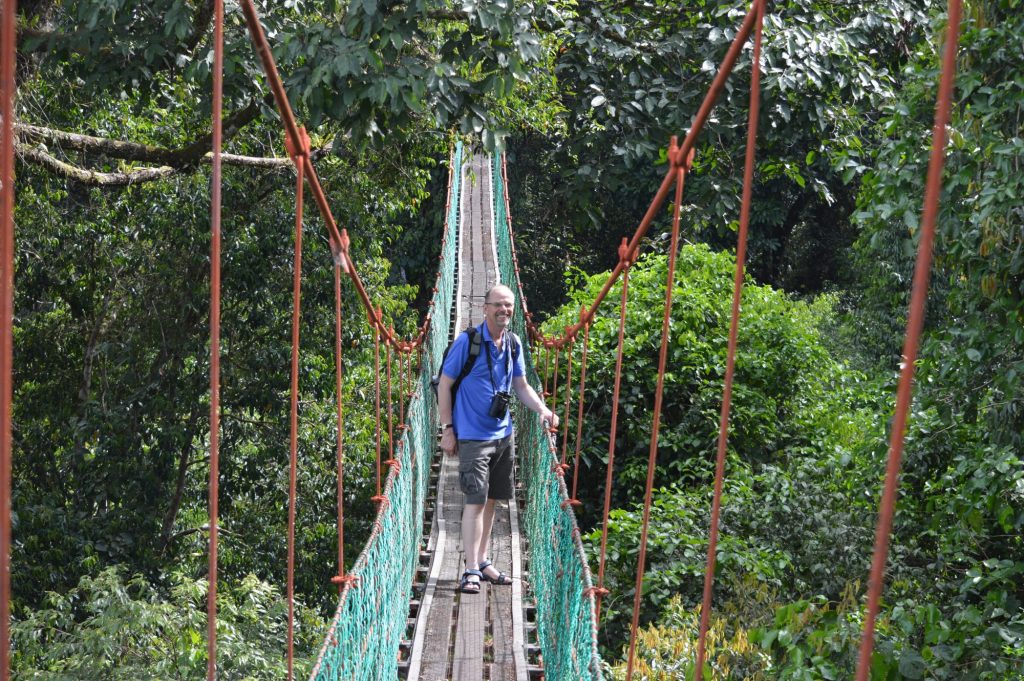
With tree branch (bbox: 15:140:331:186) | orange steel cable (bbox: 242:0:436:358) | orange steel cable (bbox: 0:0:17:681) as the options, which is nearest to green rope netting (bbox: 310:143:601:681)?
orange steel cable (bbox: 242:0:436:358)

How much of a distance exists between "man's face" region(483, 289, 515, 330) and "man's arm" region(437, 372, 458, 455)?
0.59 ft

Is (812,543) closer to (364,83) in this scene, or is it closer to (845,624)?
(845,624)

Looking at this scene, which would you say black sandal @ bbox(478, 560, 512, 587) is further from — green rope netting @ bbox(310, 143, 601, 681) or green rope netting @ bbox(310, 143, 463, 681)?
green rope netting @ bbox(310, 143, 463, 681)

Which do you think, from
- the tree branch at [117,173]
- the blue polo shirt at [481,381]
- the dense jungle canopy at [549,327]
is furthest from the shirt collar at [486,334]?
the tree branch at [117,173]

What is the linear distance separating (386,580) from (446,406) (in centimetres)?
48

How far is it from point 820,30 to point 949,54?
3161 millimetres

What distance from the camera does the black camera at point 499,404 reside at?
284cm

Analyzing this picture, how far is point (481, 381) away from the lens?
2.82 metres

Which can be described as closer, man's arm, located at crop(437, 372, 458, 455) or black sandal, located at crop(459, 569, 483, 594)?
man's arm, located at crop(437, 372, 458, 455)

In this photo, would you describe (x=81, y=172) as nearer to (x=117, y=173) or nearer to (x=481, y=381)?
(x=117, y=173)

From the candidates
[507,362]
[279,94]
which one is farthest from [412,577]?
[279,94]

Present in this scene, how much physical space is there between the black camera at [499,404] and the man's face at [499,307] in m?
0.18

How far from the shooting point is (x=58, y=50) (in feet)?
10.6

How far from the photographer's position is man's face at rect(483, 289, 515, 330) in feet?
8.98
